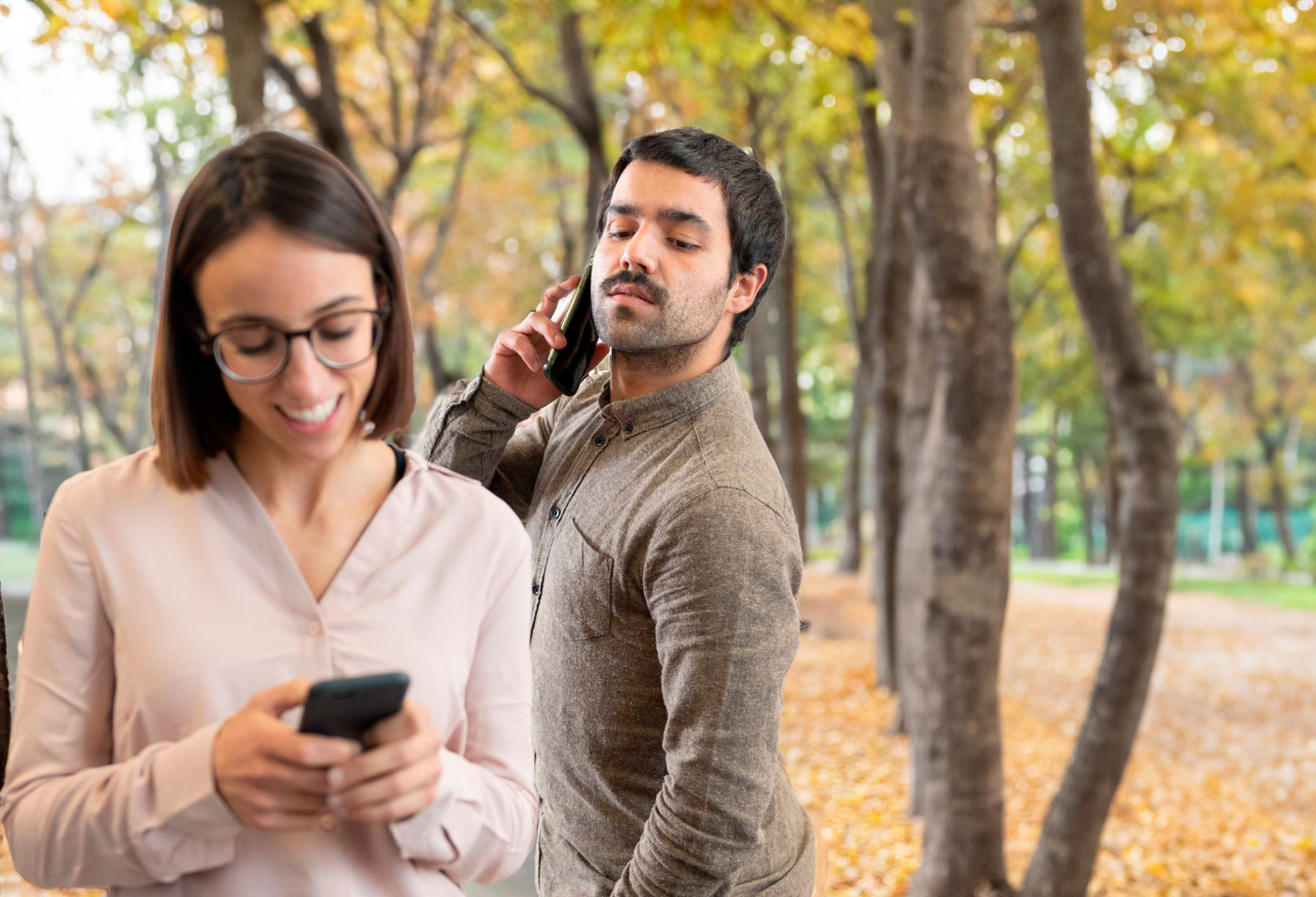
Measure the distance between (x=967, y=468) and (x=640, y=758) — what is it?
296 centimetres

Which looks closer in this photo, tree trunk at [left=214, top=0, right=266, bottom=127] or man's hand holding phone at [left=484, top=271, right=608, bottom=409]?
man's hand holding phone at [left=484, top=271, right=608, bottom=409]

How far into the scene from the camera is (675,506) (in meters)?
2.02

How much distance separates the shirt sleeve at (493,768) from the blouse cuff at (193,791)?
0.21 meters

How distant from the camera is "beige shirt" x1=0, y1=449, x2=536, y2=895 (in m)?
1.24

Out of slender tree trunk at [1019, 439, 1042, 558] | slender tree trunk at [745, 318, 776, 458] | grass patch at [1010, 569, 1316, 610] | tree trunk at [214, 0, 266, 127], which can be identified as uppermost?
tree trunk at [214, 0, 266, 127]

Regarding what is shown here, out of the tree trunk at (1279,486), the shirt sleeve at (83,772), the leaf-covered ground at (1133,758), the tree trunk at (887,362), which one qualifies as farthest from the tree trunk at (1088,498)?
the shirt sleeve at (83,772)

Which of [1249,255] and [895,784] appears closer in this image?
[895,784]

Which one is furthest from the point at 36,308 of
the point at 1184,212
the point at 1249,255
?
the point at 1249,255

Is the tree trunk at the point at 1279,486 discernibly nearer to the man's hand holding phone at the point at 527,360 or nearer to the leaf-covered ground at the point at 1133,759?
→ the leaf-covered ground at the point at 1133,759

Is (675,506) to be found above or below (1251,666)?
above

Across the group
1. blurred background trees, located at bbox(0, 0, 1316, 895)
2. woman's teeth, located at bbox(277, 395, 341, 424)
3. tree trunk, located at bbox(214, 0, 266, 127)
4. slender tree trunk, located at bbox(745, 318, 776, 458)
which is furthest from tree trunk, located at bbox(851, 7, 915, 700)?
woman's teeth, located at bbox(277, 395, 341, 424)

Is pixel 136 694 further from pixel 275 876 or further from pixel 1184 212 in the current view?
pixel 1184 212

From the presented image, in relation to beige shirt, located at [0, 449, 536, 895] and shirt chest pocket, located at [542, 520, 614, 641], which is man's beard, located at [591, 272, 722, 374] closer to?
shirt chest pocket, located at [542, 520, 614, 641]

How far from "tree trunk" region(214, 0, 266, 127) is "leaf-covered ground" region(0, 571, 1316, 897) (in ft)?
12.7
